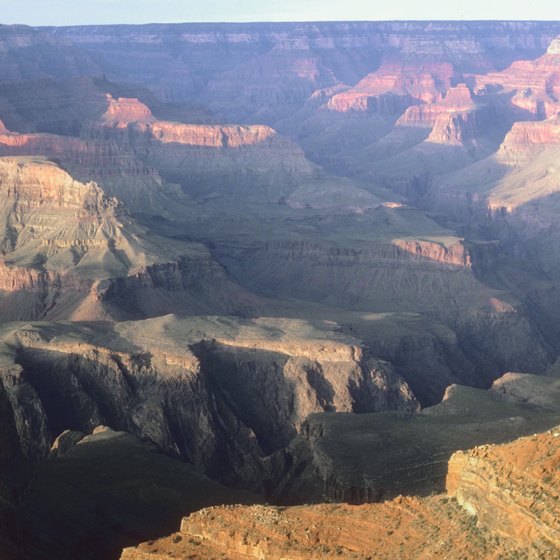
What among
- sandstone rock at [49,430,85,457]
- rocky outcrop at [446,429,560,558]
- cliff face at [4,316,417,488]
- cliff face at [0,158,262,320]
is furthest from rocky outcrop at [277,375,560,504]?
cliff face at [0,158,262,320]

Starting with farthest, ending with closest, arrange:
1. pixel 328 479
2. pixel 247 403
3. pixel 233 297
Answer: pixel 233 297 → pixel 247 403 → pixel 328 479

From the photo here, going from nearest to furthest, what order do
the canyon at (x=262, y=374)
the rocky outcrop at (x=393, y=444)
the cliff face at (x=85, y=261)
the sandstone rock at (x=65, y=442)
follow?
1. the canyon at (x=262, y=374)
2. the rocky outcrop at (x=393, y=444)
3. the sandstone rock at (x=65, y=442)
4. the cliff face at (x=85, y=261)

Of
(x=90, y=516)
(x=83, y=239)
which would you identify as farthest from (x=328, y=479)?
(x=83, y=239)

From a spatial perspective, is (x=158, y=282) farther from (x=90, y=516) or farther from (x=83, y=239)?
(x=90, y=516)

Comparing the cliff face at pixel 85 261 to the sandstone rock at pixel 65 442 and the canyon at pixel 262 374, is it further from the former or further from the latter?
the sandstone rock at pixel 65 442

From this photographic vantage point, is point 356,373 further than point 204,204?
No

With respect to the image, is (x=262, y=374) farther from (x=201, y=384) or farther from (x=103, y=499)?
(x=103, y=499)

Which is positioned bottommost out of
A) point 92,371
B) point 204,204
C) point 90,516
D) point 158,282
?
point 90,516

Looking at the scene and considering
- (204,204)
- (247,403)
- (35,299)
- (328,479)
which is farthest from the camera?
(204,204)

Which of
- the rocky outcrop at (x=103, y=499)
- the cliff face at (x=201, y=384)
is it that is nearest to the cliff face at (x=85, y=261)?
the cliff face at (x=201, y=384)
